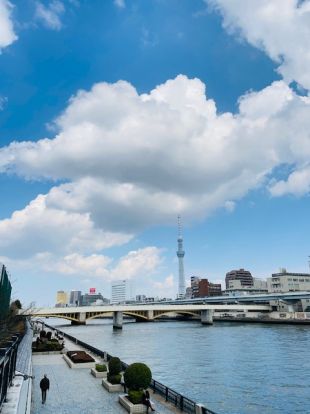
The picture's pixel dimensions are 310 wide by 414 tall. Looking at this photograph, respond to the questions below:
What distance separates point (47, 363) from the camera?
38.7m

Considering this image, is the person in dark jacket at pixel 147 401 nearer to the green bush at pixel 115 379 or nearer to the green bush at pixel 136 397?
the green bush at pixel 136 397

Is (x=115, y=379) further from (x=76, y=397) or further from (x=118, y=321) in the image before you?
(x=118, y=321)

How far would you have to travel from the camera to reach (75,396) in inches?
944

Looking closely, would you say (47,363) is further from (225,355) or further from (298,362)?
(298,362)

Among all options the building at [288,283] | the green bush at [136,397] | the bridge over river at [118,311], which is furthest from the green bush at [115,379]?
the building at [288,283]

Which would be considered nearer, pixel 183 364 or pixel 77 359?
pixel 77 359

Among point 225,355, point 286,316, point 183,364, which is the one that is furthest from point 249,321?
point 183,364

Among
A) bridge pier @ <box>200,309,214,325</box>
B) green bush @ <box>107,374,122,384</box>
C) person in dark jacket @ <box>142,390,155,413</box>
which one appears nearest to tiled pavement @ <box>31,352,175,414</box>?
person in dark jacket @ <box>142,390,155,413</box>

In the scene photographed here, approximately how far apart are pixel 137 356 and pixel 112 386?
2913 cm

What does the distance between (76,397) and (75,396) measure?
0.28 meters

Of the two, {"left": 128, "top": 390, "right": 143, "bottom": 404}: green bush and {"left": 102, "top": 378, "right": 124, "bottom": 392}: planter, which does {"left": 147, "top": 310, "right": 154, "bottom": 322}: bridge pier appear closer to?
{"left": 102, "top": 378, "right": 124, "bottom": 392}: planter

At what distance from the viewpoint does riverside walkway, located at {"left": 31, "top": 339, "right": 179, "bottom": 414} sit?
20578mm

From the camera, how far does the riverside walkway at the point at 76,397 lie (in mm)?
20578

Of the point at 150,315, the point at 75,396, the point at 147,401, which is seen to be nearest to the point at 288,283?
the point at 150,315
